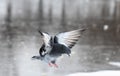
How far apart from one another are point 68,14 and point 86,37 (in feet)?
25.2

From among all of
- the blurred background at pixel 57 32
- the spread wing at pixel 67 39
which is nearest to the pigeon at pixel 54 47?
the spread wing at pixel 67 39

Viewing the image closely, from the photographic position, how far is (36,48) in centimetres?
1429

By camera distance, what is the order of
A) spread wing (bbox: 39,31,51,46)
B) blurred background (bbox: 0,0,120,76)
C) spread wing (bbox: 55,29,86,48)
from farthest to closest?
blurred background (bbox: 0,0,120,76)
spread wing (bbox: 55,29,86,48)
spread wing (bbox: 39,31,51,46)

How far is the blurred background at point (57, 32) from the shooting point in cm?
1130

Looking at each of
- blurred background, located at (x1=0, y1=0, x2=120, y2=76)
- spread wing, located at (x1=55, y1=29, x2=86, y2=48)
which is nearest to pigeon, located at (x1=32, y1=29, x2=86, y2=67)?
spread wing, located at (x1=55, y1=29, x2=86, y2=48)

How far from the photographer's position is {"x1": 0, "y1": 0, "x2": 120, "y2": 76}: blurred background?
37.1ft

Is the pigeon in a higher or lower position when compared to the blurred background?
higher

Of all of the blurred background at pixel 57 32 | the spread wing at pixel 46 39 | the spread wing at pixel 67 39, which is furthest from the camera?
the blurred background at pixel 57 32

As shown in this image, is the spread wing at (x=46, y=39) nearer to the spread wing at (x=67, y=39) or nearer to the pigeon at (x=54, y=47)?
the pigeon at (x=54, y=47)

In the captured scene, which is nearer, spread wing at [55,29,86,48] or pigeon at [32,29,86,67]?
pigeon at [32,29,86,67]

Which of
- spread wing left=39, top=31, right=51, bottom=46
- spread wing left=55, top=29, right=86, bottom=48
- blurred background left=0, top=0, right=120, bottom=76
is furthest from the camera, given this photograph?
blurred background left=0, top=0, right=120, bottom=76

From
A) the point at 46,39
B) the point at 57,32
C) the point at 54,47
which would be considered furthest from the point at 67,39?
the point at 57,32

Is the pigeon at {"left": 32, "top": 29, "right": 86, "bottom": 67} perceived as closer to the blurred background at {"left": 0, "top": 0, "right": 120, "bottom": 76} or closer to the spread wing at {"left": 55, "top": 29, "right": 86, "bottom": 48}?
the spread wing at {"left": 55, "top": 29, "right": 86, "bottom": 48}

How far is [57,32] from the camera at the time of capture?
18.0 meters
